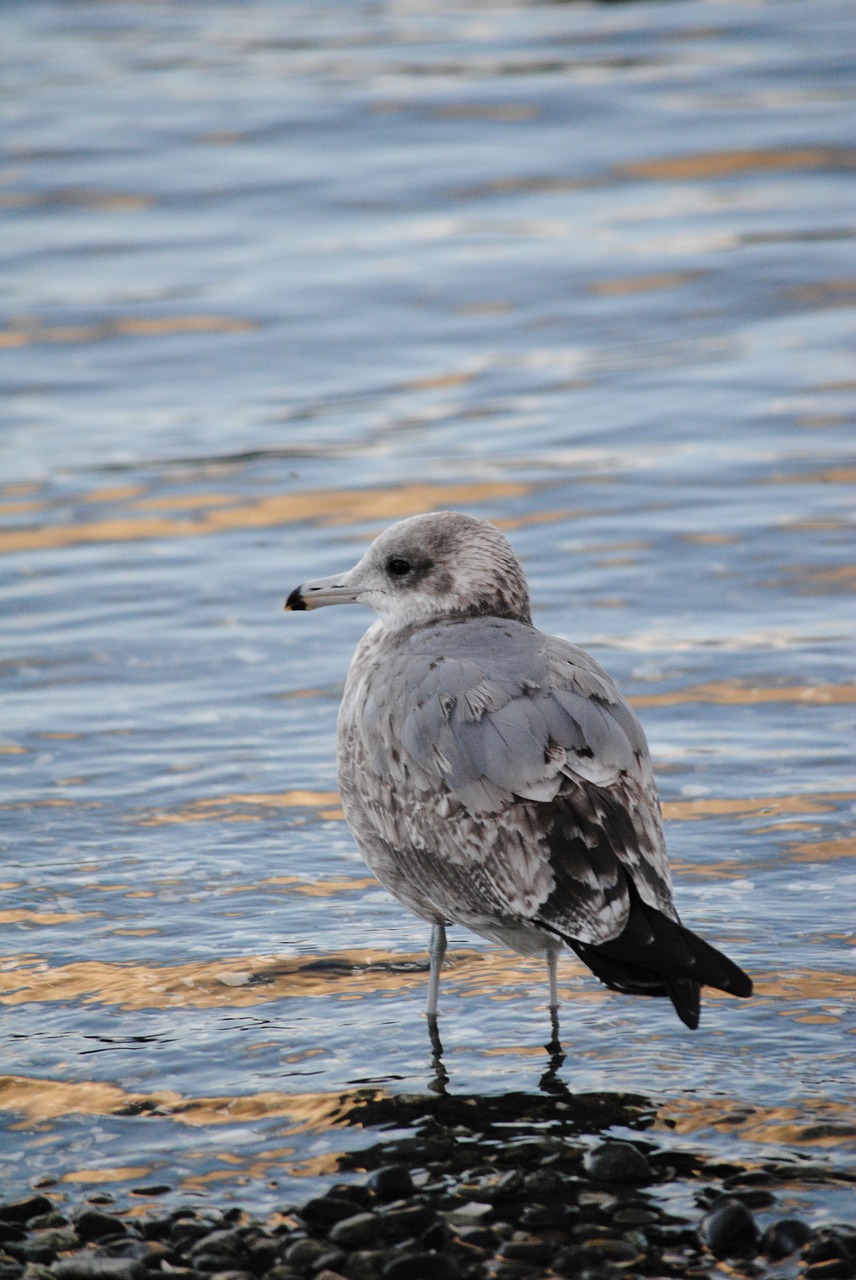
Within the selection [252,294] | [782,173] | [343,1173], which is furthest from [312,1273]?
[782,173]

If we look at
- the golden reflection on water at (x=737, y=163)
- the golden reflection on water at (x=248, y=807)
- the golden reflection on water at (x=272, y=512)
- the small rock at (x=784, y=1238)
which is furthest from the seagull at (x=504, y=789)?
the golden reflection on water at (x=737, y=163)

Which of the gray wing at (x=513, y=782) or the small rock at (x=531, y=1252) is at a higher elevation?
the gray wing at (x=513, y=782)

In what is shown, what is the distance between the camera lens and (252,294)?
15227 mm

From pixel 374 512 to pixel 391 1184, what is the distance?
664 centimetres

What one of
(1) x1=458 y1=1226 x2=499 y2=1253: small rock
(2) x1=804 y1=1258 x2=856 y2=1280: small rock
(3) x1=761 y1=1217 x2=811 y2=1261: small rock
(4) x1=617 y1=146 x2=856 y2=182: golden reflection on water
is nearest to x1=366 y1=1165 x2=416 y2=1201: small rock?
(1) x1=458 y1=1226 x2=499 y2=1253: small rock

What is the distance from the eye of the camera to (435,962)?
526 cm

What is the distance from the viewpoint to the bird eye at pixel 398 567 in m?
5.68

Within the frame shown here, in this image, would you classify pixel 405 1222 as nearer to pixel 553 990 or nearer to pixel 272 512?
pixel 553 990

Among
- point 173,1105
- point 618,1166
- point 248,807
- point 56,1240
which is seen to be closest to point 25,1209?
point 56,1240

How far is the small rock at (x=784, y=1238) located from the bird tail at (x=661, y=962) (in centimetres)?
51

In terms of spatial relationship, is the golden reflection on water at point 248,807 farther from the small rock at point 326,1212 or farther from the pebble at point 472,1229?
the small rock at point 326,1212

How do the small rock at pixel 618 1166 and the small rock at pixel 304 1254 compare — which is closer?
the small rock at pixel 304 1254

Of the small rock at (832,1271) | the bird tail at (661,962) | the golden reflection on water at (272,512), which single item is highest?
the bird tail at (661,962)

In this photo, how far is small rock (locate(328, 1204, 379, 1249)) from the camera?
13.4 feet
